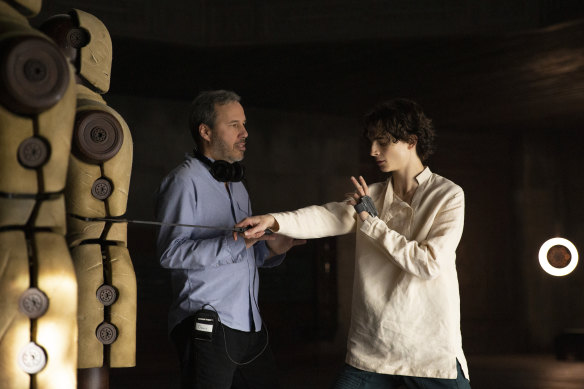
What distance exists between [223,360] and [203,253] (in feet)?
1.14

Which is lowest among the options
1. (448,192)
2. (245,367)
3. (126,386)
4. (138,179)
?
(126,386)

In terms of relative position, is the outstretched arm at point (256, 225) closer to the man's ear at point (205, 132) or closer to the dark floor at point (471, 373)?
the man's ear at point (205, 132)

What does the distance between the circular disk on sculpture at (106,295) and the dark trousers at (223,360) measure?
44 centimetres

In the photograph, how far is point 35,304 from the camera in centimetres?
163

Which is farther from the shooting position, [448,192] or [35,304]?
[448,192]

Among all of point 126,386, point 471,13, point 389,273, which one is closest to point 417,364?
point 389,273

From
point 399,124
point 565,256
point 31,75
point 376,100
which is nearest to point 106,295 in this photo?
point 31,75

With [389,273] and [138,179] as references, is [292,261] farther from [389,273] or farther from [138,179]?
[389,273]

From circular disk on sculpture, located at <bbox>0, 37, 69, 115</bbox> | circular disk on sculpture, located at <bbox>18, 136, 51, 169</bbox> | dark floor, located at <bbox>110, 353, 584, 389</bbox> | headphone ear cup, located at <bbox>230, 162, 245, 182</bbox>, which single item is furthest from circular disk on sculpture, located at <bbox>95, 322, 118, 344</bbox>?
dark floor, located at <bbox>110, 353, 584, 389</bbox>

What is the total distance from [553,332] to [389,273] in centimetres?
743

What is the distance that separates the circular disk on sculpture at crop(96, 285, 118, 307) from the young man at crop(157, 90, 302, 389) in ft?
1.33

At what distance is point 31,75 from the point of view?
5.26ft

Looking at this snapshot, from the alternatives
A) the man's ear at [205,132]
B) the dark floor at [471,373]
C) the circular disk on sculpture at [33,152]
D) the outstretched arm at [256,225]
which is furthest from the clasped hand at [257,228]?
the dark floor at [471,373]

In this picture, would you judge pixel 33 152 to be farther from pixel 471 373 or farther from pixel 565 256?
pixel 471 373
